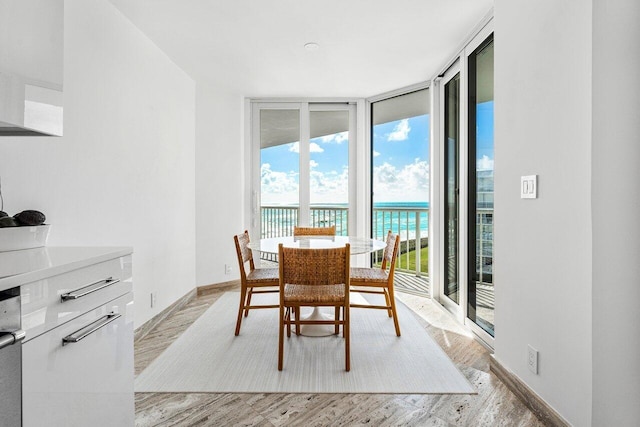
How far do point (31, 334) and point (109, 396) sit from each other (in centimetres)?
48

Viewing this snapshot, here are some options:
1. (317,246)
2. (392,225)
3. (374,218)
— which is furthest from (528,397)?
(374,218)

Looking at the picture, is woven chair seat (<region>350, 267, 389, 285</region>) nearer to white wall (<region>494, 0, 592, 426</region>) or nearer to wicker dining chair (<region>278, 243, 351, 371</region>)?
wicker dining chair (<region>278, 243, 351, 371</region>)

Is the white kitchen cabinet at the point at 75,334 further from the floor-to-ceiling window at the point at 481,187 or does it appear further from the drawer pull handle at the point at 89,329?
the floor-to-ceiling window at the point at 481,187

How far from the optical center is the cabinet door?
99 centimetres

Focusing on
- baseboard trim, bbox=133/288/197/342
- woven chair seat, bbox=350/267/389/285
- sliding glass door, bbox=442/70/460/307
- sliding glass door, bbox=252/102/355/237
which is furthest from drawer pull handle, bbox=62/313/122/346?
sliding glass door, bbox=252/102/355/237

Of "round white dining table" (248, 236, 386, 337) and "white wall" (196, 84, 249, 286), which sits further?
"white wall" (196, 84, 249, 286)

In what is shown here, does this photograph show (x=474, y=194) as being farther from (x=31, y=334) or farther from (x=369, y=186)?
(x=31, y=334)

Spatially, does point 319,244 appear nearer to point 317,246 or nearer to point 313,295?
point 317,246

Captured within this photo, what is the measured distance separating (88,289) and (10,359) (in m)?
0.32

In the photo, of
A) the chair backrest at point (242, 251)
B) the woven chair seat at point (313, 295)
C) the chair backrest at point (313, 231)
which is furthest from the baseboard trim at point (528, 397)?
the chair backrest at point (313, 231)

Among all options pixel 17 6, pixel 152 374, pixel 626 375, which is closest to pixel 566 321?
pixel 626 375

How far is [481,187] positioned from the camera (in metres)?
2.79

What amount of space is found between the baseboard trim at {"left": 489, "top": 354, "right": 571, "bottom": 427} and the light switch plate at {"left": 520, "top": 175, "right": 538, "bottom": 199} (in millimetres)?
971

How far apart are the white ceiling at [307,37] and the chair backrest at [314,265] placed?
1.66 m
